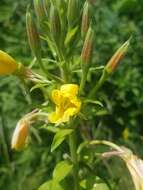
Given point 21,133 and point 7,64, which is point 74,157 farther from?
point 7,64

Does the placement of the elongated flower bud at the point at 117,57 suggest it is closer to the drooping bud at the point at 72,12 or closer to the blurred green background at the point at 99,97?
the drooping bud at the point at 72,12

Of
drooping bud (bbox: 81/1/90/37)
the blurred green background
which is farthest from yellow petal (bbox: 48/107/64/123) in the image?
the blurred green background

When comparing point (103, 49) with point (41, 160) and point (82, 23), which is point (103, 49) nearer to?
point (41, 160)

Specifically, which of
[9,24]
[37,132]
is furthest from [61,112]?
[9,24]

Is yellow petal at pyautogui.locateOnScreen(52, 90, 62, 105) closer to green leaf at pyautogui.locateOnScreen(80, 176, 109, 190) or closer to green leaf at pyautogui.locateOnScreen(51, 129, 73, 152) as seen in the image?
green leaf at pyautogui.locateOnScreen(51, 129, 73, 152)

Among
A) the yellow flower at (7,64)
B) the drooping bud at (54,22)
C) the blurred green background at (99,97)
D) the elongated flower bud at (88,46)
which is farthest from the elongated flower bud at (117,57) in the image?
the blurred green background at (99,97)

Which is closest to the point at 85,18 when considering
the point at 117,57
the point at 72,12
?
the point at 72,12
